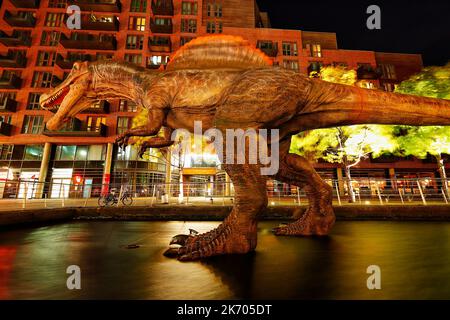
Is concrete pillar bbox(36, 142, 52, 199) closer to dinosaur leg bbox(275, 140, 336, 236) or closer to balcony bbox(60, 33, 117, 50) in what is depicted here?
balcony bbox(60, 33, 117, 50)

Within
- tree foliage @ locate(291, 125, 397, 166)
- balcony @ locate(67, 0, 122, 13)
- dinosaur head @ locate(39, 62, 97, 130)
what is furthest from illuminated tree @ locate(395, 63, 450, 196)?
balcony @ locate(67, 0, 122, 13)

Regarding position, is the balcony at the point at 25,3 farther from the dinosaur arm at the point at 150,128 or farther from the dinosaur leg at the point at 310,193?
the dinosaur leg at the point at 310,193

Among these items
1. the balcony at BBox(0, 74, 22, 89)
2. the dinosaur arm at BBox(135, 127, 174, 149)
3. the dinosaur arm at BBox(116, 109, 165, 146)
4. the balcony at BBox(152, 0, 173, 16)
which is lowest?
the dinosaur arm at BBox(135, 127, 174, 149)

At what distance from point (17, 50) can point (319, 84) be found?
99.8 ft

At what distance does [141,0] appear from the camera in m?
24.6

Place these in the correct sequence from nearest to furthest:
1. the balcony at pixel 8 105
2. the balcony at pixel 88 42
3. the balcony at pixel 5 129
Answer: the balcony at pixel 5 129 < the balcony at pixel 8 105 < the balcony at pixel 88 42

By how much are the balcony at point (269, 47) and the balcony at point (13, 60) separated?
75.8 ft

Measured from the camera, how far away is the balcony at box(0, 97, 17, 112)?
65.7 ft

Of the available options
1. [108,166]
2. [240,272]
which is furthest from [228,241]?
[108,166]

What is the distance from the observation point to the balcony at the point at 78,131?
19797mm

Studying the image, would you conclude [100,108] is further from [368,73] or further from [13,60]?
[368,73]

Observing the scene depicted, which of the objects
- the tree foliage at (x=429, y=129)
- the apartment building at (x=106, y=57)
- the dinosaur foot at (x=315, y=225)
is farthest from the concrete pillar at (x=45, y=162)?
the tree foliage at (x=429, y=129)

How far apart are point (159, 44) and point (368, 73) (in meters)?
21.5

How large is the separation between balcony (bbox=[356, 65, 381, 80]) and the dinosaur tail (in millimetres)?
25100
